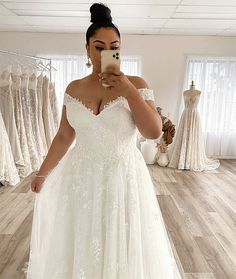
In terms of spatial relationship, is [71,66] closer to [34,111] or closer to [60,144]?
[34,111]

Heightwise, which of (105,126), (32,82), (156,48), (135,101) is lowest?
(105,126)

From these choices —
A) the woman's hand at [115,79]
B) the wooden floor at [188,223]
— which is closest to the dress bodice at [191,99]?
the wooden floor at [188,223]

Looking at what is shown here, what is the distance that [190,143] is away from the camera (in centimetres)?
468

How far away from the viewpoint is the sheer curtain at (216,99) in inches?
201

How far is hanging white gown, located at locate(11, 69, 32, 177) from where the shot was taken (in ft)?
12.6

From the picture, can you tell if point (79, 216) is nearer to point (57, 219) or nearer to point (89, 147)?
point (57, 219)

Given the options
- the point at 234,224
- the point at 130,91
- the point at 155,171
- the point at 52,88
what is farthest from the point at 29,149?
the point at 130,91

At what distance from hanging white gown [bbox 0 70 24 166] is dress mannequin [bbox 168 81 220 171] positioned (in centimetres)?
238

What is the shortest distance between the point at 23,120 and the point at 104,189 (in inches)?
121

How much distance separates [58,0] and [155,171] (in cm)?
269

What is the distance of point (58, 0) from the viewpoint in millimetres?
3039

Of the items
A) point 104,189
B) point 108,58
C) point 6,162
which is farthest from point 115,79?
point 6,162

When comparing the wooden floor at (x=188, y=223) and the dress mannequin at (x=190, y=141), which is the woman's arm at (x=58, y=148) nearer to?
the wooden floor at (x=188, y=223)

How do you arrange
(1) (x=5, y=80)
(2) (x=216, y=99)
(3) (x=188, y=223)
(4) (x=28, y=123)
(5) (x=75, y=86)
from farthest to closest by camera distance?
1. (2) (x=216, y=99)
2. (4) (x=28, y=123)
3. (1) (x=5, y=80)
4. (3) (x=188, y=223)
5. (5) (x=75, y=86)
